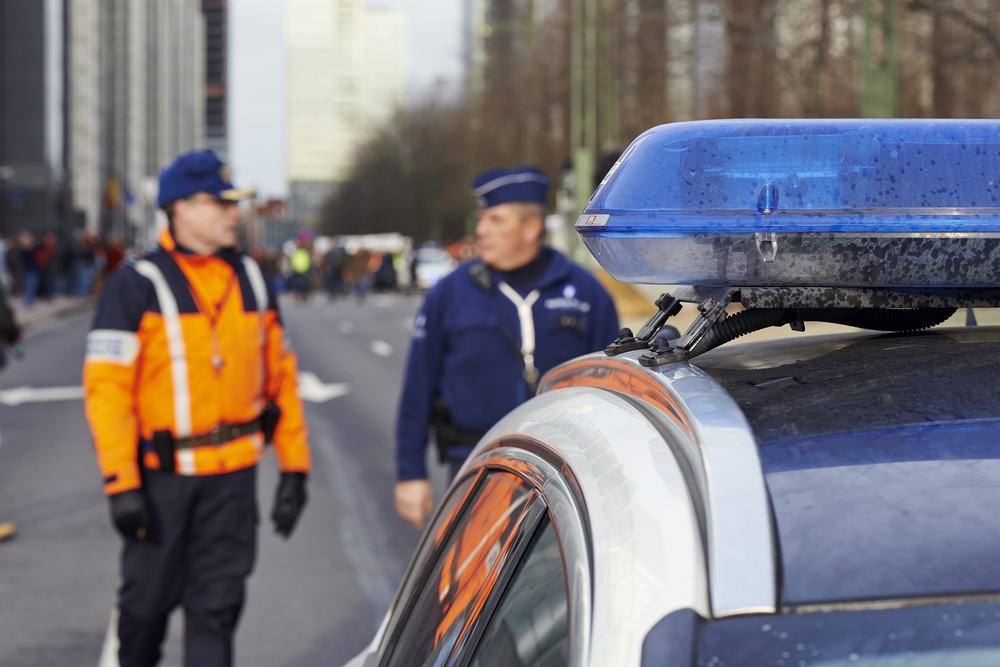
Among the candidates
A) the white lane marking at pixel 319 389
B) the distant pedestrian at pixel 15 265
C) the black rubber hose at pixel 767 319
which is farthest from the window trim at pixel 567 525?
the distant pedestrian at pixel 15 265

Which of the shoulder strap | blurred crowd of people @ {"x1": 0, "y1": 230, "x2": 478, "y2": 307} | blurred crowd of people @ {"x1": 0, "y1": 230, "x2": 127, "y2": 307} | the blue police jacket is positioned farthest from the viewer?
blurred crowd of people @ {"x1": 0, "y1": 230, "x2": 478, "y2": 307}

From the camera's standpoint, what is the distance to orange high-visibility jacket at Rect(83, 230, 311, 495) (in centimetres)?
370

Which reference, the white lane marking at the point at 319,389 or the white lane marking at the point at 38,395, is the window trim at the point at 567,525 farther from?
the white lane marking at the point at 38,395

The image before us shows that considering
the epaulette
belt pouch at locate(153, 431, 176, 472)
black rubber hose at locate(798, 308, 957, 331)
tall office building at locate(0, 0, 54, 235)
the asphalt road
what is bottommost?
the asphalt road

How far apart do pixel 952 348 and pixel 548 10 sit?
4946cm

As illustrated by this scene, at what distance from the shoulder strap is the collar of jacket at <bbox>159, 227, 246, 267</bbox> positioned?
0.05 m

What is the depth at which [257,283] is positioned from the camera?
407 centimetres

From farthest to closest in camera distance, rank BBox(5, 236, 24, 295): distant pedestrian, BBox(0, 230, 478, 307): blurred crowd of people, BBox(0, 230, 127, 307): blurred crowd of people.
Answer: BBox(5, 236, 24, 295): distant pedestrian
BBox(0, 230, 478, 307): blurred crowd of people
BBox(0, 230, 127, 307): blurred crowd of people

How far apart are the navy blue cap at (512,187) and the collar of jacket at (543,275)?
0.24 m

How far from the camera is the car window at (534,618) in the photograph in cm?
137

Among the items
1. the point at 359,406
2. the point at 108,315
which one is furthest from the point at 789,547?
the point at 359,406

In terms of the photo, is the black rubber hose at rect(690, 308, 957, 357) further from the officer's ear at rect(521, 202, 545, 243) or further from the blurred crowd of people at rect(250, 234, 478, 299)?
the blurred crowd of people at rect(250, 234, 478, 299)

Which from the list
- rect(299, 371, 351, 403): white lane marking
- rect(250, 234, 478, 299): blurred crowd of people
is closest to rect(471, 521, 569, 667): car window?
rect(299, 371, 351, 403): white lane marking

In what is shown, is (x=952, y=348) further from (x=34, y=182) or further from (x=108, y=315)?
(x=34, y=182)
